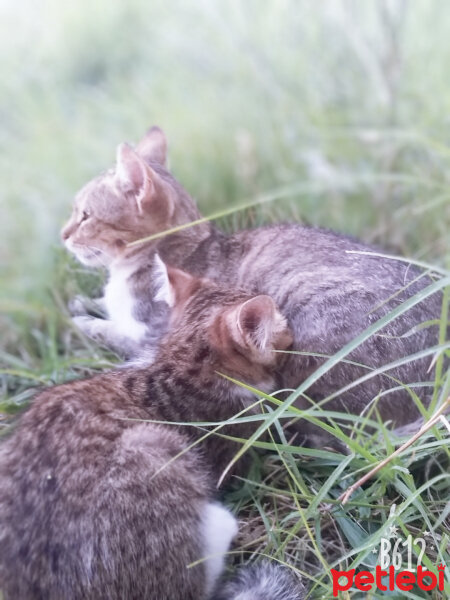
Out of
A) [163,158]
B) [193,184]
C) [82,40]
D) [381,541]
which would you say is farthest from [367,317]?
[82,40]

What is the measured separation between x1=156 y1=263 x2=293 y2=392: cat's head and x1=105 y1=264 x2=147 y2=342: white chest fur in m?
0.39

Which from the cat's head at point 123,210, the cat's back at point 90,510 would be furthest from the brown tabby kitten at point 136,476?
the cat's head at point 123,210

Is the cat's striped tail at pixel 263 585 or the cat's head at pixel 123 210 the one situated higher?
the cat's head at pixel 123 210

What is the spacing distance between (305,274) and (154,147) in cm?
104

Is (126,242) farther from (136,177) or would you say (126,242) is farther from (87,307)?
(87,307)

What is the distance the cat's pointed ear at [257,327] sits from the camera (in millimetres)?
2084

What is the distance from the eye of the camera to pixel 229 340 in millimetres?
2178

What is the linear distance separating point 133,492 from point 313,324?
2.85 feet

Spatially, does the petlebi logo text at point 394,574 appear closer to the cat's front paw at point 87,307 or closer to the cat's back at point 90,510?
the cat's back at point 90,510

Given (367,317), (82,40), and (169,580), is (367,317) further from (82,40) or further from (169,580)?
(82,40)

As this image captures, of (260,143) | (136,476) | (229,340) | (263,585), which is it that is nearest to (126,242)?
(229,340)

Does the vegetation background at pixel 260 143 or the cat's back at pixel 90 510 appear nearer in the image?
the cat's back at pixel 90 510

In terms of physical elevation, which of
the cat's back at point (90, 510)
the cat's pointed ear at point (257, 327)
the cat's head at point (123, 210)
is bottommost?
the cat's back at point (90, 510)

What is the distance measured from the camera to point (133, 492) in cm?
184
